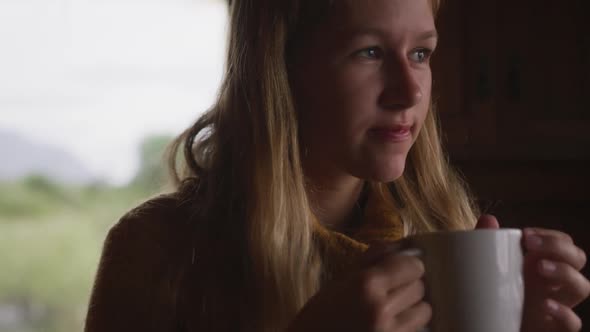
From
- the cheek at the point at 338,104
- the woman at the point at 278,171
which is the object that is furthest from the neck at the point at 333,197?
the cheek at the point at 338,104

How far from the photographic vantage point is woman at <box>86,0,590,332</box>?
0.91 m

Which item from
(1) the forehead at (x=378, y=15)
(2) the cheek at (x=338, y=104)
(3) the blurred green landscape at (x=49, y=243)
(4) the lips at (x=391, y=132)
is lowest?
(3) the blurred green landscape at (x=49, y=243)

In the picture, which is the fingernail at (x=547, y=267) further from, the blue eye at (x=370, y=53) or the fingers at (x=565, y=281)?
the blue eye at (x=370, y=53)

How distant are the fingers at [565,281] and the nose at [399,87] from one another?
283 mm

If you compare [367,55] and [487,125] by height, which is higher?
[367,55]

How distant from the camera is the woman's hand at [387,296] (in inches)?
24.6

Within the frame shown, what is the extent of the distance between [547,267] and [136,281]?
51cm

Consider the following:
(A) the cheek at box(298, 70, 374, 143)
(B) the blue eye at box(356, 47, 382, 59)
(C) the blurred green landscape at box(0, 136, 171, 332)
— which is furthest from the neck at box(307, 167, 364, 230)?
(C) the blurred green landscape at box(0, 136, 171, 332)

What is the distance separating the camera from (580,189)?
6.03ft

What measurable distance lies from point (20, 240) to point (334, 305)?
162 cm

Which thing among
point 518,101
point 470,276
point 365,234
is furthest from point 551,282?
point 518,101

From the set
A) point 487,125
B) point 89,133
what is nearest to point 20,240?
point 89,133

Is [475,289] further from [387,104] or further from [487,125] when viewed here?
[487,125]

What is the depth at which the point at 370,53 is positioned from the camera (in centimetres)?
92
